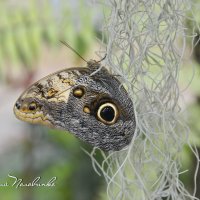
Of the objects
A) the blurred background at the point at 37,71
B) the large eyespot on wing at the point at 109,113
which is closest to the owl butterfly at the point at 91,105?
the large eyespot on wing at the point at 109,113

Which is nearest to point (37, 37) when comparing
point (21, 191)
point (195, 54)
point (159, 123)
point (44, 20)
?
point (44, 20)

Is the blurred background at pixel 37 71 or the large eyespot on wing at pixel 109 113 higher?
the large eyespot on wing at pixel 109 113

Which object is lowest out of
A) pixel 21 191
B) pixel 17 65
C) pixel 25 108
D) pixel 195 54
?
pixel 21 191

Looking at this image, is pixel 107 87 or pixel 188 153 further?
pixel 188 153

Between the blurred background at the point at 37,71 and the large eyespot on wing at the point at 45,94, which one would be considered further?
the blurred background at the point at 37,71

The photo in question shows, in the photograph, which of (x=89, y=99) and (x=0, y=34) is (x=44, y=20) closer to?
(x=0, y=34)

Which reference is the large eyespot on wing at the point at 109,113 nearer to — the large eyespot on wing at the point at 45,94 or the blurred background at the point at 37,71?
the large eyespot on wing at the point at 45,94

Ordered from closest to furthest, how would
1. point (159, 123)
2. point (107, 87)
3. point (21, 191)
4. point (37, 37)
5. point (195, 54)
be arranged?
point (107, 87)
point (159, 123)
point (195, 54)
point (37, 37)
point (21, 191)

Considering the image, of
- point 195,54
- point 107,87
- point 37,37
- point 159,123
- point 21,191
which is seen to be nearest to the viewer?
point 107,87
